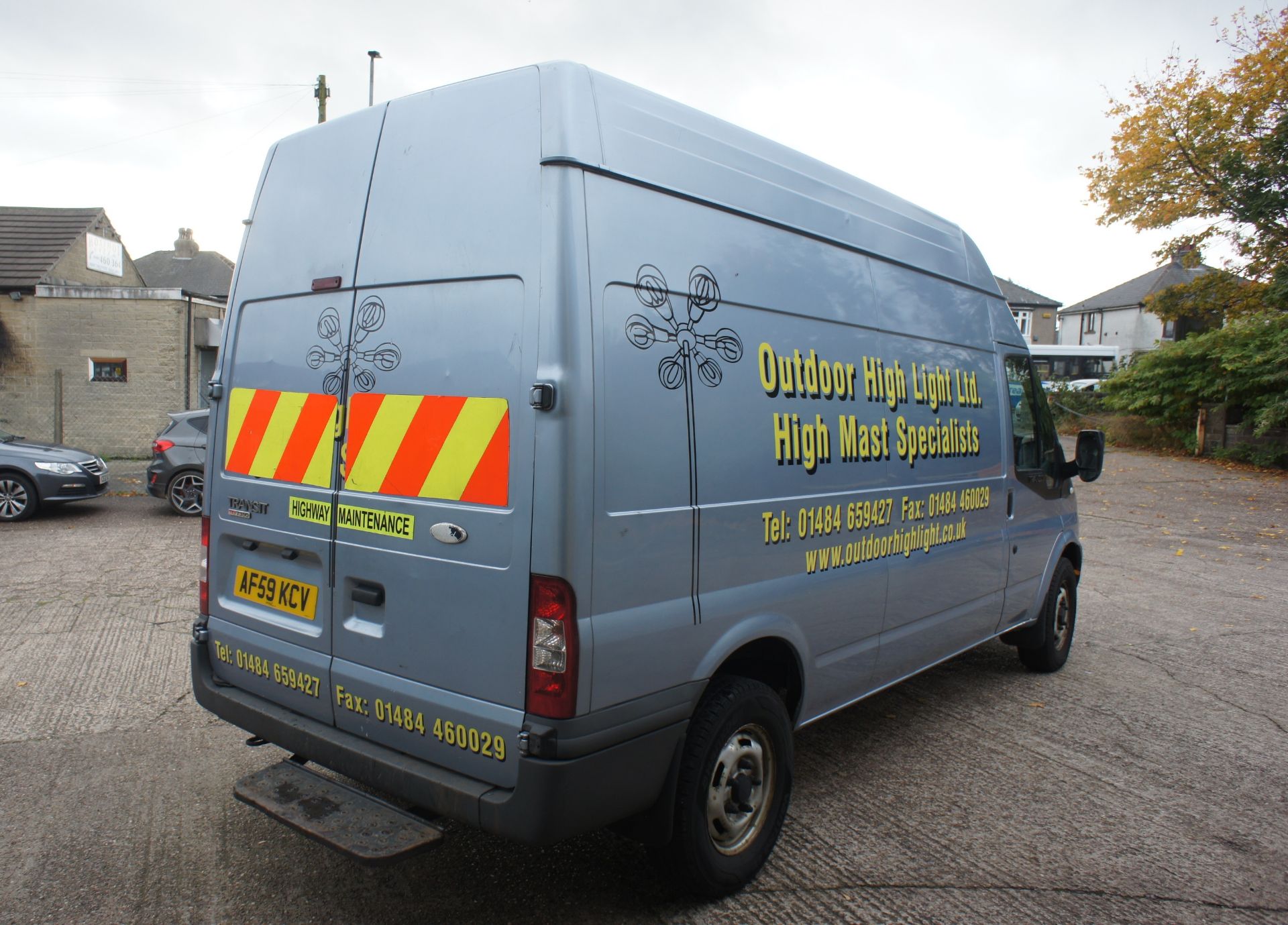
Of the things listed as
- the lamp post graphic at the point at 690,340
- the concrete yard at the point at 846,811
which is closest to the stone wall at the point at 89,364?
the concrete yard at the point at 846,811

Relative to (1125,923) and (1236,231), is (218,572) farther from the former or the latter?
(1236,231)

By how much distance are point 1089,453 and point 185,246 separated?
48013 mm

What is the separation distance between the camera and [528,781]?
2500mm

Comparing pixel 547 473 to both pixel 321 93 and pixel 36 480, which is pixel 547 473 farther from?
pixel 321 93

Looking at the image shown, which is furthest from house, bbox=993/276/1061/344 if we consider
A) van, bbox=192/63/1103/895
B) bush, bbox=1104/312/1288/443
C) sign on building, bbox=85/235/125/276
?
van, bbox=192/63/1103/895

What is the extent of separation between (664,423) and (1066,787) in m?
2.87

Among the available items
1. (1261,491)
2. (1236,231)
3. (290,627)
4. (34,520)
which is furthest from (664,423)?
(1236,231)

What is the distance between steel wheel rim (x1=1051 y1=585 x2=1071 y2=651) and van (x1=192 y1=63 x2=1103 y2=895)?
2.54 meters

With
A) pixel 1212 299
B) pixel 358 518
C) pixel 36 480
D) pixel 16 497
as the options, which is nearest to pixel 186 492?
pixel 36 480

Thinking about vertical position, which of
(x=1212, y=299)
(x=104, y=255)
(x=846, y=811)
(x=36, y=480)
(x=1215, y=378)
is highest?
(x=104, y=255)

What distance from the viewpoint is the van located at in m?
2.56

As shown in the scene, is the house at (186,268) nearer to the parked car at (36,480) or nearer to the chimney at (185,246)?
the chimney at (185,246)

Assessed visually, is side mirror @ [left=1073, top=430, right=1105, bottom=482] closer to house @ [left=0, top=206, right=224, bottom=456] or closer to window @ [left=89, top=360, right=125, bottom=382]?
house @ [left=0, top=206, right=224, bottom=456]

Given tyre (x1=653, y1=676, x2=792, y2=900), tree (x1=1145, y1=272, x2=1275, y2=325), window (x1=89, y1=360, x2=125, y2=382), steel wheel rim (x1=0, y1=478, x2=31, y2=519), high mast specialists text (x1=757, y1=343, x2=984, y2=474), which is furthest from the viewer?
tree (x1=1145, y1=272, x2=1275, y2=325)
